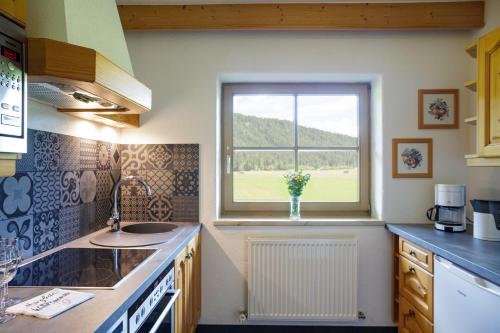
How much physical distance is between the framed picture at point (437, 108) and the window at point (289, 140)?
0.43m

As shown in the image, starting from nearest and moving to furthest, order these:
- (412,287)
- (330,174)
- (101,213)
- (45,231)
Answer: (45,231) → (412,287) → (101,213) → (330,174)

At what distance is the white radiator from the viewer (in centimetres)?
224

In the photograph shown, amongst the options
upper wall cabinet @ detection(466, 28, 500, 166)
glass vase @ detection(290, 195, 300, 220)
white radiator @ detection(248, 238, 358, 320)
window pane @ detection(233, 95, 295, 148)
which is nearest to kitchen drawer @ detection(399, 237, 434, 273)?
white radiator @ detection(248, 238, 358, 320)

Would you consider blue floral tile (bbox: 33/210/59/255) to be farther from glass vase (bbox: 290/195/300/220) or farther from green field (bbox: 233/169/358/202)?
glass vase (bbox: 290/195/300/220)

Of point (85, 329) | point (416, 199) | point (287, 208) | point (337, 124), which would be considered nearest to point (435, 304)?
point (416, 199)

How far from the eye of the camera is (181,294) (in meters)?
1.76

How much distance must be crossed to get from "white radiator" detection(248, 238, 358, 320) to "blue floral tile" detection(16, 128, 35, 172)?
4.75ft

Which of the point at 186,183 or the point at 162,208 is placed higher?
the point at 186,183

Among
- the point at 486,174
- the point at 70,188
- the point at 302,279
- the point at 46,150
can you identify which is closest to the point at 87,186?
the point at 70,188

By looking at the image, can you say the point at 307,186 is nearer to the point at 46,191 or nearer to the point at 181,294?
the point at 181,294

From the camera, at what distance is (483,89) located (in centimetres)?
176

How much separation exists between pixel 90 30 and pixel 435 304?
2.20 m

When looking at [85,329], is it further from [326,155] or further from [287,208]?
[326,155]

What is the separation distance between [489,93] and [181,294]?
2.11m
